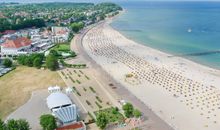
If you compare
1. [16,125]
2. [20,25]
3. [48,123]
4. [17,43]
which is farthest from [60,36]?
→ [16,125]

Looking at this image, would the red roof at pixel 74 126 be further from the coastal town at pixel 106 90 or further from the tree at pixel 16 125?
the tree at pixel 16 125

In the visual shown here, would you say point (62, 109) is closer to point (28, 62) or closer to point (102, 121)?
point (102, 121)

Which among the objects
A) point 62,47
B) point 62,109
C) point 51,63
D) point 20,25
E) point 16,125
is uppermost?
point 16,125

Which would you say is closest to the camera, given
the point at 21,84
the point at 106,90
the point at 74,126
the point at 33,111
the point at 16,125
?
the point at 16,125

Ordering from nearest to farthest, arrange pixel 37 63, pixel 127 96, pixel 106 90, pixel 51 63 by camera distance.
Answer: pixel 127 96 < pixel 106 90 < pixel 51 63 < pixel 37 63

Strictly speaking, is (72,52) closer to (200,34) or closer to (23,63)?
(23,63)

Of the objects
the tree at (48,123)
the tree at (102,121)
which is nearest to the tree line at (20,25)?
the tree at (48,123)

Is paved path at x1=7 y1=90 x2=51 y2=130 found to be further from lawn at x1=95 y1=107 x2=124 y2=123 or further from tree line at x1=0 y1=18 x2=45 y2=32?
Answer: tree line at x1=0 y1=18 x2=45 y2=32
